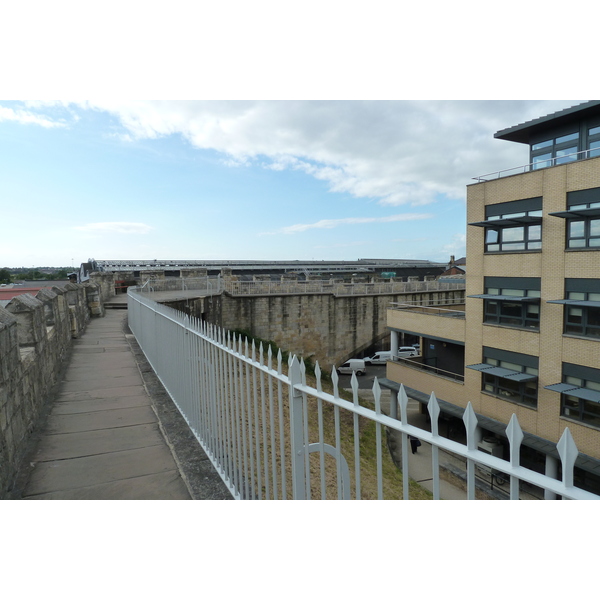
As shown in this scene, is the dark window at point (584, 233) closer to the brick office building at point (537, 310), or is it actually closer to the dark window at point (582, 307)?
the brick office building at point (537, 310)

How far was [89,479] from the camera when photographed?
11.2ft

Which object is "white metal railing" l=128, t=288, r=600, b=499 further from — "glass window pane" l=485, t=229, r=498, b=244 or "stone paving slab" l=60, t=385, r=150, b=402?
"glass window pane" l=485, t=229, r=498, b=244

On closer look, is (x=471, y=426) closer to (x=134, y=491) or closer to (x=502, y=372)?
(x=134, y=491)

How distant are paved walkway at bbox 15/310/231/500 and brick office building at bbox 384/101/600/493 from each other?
36.0 feet

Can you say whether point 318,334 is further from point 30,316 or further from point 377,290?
point 30,316

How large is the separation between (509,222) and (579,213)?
232 cm

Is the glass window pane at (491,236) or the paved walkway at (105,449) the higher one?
the glass window pane at (491,236)

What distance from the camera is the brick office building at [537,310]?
12.0 metres

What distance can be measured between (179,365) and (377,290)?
25.5 metres

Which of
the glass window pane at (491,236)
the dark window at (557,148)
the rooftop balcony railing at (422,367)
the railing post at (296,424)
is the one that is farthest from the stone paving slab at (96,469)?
the dark window at (557,148)

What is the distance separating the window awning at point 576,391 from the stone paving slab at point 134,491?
1222cm

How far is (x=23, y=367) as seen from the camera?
157 inches

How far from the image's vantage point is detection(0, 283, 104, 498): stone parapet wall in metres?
3.17

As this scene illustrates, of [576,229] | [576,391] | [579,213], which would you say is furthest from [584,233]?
[576,391]
